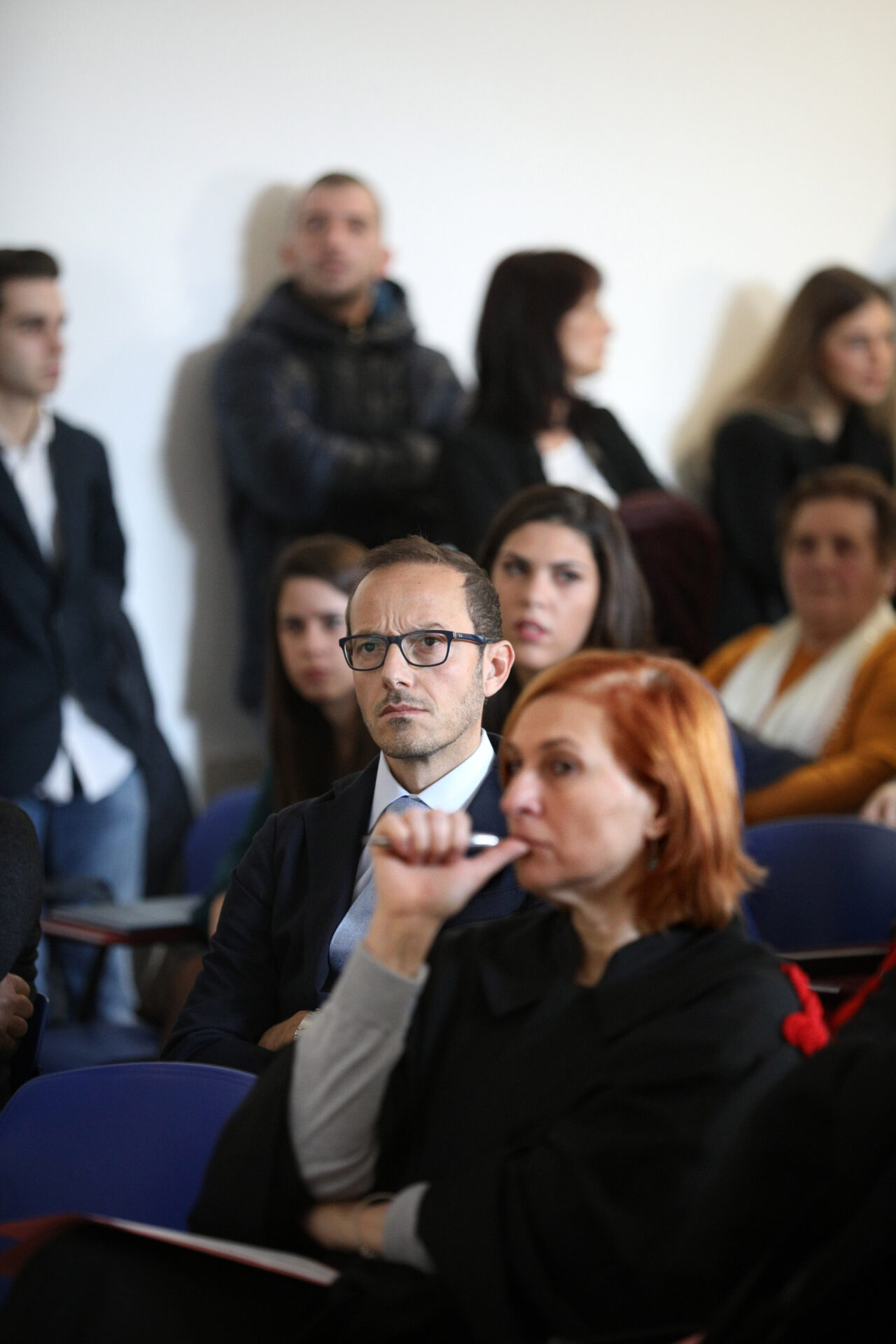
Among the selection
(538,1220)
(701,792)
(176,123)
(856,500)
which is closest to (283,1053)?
(538,1220)

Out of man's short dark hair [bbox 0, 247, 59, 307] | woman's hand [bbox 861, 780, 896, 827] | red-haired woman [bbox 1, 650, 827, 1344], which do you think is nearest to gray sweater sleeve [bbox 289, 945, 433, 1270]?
red-haired woman [bbox 1, 650, 827, 1344]

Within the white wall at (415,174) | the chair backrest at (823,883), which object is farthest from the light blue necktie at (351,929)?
the white wall at (415,174)

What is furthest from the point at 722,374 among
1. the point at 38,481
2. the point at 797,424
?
the point at 38,481

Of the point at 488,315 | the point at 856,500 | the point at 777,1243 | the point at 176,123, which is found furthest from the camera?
the point at 176,123

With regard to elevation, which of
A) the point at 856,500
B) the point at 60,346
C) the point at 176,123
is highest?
the point at 176,123

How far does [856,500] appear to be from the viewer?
3.23 metres

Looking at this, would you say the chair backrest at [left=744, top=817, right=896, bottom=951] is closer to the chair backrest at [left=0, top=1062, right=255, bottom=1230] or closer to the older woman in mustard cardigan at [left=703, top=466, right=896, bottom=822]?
the older woman in mustard cardigan at [left=703, top=466, right=896, bottom=822]

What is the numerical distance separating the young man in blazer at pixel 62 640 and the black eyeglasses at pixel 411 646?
5.83ft

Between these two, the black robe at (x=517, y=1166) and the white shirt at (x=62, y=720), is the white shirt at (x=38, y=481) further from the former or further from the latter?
the black robe at (x=517, y=1166)

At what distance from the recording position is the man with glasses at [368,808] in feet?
5.25

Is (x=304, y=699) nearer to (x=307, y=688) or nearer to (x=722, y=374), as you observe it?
(x=307, y=688)

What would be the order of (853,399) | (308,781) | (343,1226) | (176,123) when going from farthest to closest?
(853,399) → (176,123) → (308,781) → (343,1226)

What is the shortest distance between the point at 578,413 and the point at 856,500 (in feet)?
2.46

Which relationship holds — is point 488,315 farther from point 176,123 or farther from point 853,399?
point 853,399
